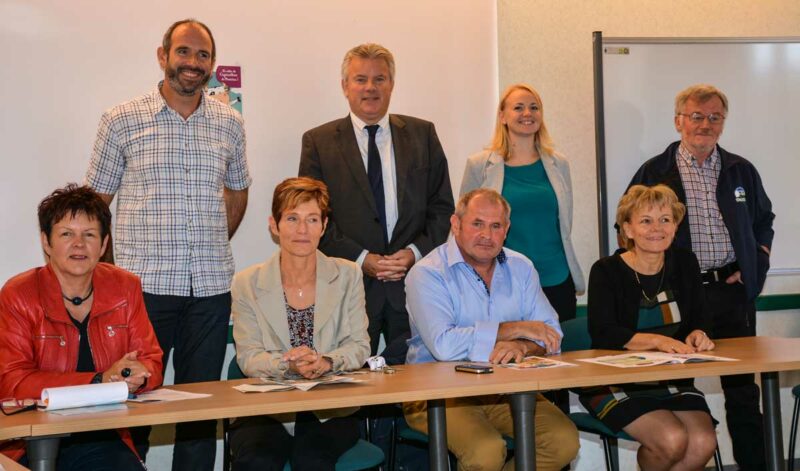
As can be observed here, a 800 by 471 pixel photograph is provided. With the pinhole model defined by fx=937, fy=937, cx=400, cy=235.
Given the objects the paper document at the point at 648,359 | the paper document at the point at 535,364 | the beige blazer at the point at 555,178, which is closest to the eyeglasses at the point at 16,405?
the paper document at the point at 535,364

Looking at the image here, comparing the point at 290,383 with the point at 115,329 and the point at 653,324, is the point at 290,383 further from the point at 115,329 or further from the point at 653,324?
the point at 653,324

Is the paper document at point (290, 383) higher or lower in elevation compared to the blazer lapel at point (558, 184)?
lower

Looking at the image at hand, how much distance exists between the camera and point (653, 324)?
3943 millimetres

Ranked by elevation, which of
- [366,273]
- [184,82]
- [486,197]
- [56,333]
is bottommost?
[56,333]

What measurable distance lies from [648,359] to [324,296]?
1225mm

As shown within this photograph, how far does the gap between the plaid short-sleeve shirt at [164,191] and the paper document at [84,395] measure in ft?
3.86

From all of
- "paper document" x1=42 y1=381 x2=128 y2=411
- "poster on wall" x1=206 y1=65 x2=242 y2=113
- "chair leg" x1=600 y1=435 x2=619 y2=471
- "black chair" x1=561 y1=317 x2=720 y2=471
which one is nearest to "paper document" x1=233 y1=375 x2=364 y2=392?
"paper document" x1=42 y1=381 x2=128 y2=411

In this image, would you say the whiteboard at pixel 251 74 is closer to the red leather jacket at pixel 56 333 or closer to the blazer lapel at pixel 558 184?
the blazer lapel at pixel 558 184

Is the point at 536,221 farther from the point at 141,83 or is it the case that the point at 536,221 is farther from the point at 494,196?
the point at 141,83

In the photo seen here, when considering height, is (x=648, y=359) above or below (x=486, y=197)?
below

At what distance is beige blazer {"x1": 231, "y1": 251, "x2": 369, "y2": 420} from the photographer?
3465 millimetres

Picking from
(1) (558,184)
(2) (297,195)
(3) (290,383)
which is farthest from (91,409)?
(1) (558,184)

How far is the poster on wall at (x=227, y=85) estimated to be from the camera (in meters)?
4.77

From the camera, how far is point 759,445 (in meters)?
4.72
